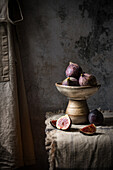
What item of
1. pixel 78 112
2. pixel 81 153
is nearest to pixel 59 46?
pixel 78 112

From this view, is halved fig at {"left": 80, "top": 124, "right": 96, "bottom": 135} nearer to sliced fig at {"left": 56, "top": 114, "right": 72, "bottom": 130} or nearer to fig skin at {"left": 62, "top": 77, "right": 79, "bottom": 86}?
sliced fig at {"left": 56, "top": 114, "right": 72, "bottom": 130}

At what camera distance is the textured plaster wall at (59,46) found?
2154 millimetres

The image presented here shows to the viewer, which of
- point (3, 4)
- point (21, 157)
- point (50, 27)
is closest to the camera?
point (3, 4)

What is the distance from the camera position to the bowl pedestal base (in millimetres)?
1694

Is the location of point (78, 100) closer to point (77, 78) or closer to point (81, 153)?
point (77, 78)

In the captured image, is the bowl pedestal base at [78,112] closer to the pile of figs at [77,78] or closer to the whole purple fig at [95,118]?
the whole purple fig at [95,118]

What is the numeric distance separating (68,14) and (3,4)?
Result: 0.69 m

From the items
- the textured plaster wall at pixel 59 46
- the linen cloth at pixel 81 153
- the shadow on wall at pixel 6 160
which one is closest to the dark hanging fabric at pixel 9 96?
the shadow on wall at pixel 6 160

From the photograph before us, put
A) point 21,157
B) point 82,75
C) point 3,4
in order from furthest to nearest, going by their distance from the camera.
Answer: point 21,157, point 3,4, point 82,75

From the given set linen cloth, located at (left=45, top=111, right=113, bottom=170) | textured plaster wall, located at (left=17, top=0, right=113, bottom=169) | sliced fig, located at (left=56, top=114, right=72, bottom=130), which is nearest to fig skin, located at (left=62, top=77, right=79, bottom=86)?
sliced fig, located at (left=56, top=114, right=72, bottom=130)

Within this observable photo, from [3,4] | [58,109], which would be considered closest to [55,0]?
[3,4]

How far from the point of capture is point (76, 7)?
7.06ft

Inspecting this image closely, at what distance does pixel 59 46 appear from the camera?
221cm

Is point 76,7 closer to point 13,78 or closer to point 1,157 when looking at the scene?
point 13,78
